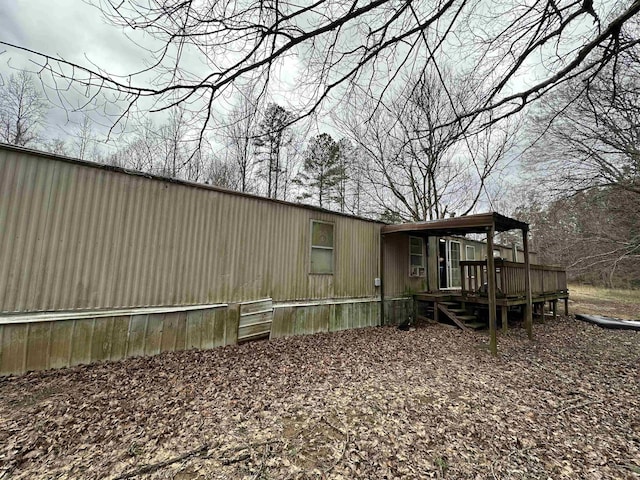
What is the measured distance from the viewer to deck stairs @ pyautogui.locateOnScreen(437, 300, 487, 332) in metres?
7.85

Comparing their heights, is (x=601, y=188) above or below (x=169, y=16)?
above

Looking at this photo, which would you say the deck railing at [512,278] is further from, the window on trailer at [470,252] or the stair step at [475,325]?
the window on trailer at [470,252]

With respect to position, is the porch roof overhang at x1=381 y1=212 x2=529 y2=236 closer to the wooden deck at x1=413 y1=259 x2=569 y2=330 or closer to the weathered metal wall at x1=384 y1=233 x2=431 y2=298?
the weathered metal wall at x1=384 y1=233 x2=431 y2=298

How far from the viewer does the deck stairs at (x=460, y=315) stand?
7848 mm

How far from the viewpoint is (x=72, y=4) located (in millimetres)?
2258

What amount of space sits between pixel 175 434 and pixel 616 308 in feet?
61.8

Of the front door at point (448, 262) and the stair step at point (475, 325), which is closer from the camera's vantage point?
the stair step at point (475, 325)

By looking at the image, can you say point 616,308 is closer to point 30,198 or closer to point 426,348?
point 426,348

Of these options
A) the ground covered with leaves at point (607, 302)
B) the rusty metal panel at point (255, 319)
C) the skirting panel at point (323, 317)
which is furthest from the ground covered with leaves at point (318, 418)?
the ground covered with leaves at point (607, 302)

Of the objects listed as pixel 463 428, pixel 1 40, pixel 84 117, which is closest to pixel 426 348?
pixel 463 428

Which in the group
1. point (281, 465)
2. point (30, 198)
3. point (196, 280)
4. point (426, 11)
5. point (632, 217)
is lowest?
point (281, 465)

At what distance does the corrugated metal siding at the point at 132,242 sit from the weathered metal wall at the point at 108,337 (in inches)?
9.6

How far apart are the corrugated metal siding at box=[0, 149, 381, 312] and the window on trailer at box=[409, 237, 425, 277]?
12.3ft

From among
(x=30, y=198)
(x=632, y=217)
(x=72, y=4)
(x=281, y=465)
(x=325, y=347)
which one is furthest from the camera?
(x=632, y=217)
